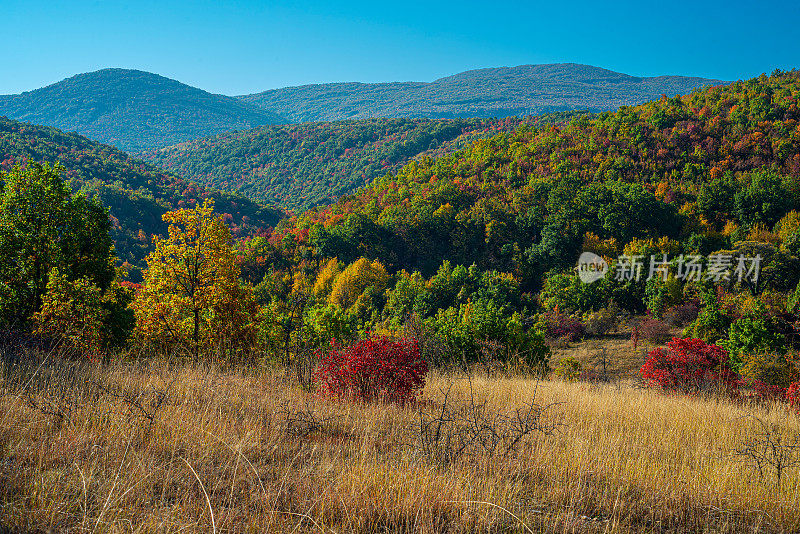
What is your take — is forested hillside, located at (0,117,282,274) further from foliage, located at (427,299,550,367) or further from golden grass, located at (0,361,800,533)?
golden grass, located at (0,361,800,533)

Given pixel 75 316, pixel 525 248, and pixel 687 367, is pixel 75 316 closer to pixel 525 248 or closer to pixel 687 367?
pixel 687 367

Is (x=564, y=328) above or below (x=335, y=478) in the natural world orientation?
below

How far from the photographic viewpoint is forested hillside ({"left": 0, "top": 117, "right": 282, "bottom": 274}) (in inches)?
2712

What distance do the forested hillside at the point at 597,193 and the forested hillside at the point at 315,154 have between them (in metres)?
36.7

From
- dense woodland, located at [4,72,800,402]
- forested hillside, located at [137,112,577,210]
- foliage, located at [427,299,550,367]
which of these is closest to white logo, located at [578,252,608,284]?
dense woodland, located at [4,72,800,402]

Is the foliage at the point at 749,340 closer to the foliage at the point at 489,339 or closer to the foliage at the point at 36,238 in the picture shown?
the foliage at the point at 489,339

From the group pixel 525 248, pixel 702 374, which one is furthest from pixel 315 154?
pixel 702 374

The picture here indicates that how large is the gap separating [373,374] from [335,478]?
2562 millimetres

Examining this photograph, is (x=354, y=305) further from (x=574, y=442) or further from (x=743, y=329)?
(x=574, y=442)

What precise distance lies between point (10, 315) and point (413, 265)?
153 feet

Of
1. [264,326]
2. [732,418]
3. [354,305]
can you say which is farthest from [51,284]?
[354,305]

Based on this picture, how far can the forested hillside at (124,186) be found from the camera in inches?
2712

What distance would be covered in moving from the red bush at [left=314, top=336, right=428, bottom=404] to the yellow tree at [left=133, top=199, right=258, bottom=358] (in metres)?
4.76

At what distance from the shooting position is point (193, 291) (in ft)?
32.2
